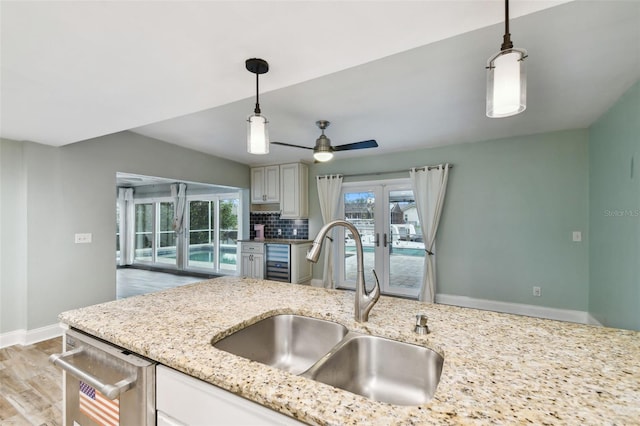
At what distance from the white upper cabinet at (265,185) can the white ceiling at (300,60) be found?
7.78ft

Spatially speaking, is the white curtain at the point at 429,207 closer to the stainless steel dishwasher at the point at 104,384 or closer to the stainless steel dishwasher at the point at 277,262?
the stainless steel dishwasher at the point at 277,262

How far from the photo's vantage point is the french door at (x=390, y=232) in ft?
15.0

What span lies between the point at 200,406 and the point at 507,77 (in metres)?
1.53

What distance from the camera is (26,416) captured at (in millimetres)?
1979

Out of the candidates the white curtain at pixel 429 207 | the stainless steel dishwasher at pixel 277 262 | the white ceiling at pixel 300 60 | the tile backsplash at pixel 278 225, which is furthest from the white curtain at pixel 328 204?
the white ceiling at pixel 300 60

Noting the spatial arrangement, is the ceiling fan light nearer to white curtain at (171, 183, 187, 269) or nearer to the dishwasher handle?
the dishwasher handle

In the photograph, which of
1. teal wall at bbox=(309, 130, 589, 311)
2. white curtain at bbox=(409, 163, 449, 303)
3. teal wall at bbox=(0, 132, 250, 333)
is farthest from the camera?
white curtain at bbox=(409, 163, 449, 303)

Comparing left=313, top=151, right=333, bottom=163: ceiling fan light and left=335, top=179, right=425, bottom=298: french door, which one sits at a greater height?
left=313, top=151, right=333, bottom=163: ceiling fan light

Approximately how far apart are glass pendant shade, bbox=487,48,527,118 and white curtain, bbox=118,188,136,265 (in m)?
9.04

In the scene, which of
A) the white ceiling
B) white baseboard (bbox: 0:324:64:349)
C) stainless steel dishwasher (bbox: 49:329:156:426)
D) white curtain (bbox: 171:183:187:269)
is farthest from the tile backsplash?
stainless steel dishwasher (bbox: 49:329:156:426)

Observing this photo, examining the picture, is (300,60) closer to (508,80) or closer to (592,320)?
(508,80)

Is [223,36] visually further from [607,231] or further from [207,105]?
[607,231]

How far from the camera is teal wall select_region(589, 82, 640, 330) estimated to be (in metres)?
2.29

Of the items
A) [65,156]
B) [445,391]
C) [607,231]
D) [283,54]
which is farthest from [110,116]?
[607,231]
